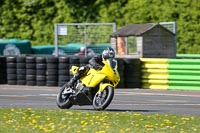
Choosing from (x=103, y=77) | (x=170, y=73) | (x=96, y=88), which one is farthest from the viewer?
(x=170, y=73)

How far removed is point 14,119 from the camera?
12719mm

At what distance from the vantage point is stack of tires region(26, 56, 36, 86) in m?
24.8

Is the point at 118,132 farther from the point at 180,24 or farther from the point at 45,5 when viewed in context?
the point at 45,5

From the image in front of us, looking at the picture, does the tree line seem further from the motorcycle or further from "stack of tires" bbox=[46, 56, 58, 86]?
the motorcycle

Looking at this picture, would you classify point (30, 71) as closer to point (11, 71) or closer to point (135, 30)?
point (11, 71)

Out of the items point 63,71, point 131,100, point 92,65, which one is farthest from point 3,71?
point 92,65

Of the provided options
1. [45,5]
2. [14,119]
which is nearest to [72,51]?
[45,5]

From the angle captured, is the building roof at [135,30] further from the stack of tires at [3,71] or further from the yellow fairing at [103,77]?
the yellow fairing at [103,77]

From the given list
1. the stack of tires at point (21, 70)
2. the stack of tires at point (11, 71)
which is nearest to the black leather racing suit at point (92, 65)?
the stack of tires at point (21, 70)

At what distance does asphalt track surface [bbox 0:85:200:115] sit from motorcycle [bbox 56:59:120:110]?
0.54 meters

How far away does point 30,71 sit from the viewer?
24.8 m

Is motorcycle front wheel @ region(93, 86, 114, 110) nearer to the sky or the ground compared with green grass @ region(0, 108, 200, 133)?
nearer to the sky

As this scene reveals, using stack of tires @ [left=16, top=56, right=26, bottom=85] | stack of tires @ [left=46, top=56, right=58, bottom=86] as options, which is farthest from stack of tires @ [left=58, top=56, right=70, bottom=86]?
stack of tires @ [left=16, top=56, right=26, bottom=85]

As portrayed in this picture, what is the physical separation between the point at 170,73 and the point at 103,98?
8.60 meters
